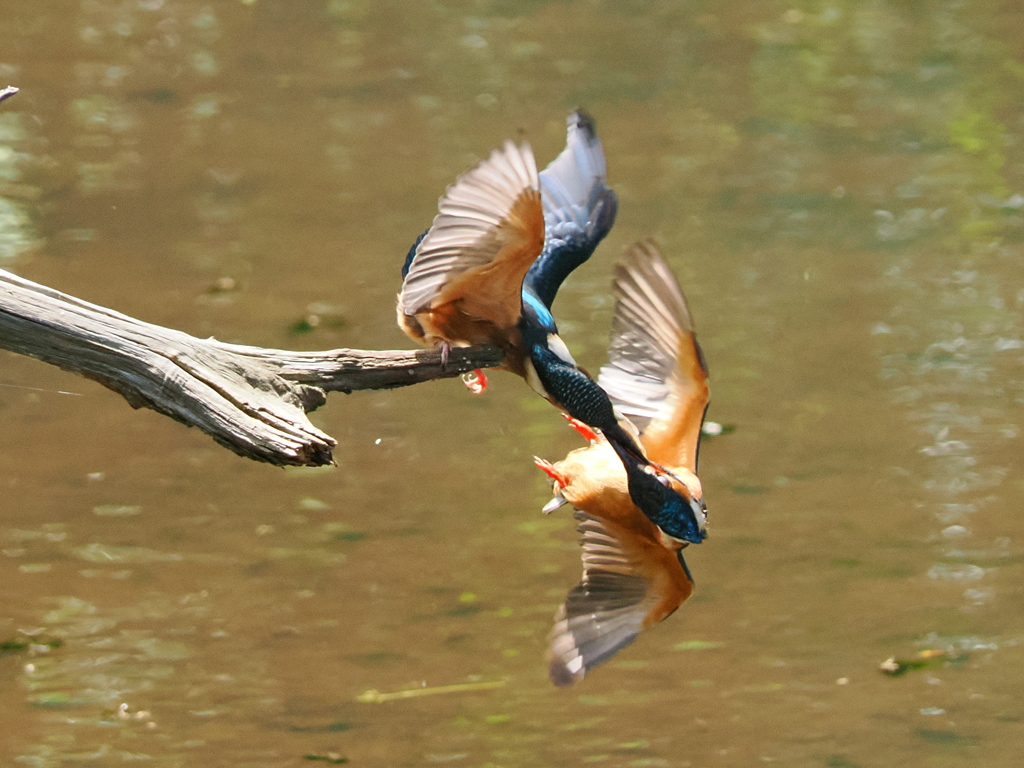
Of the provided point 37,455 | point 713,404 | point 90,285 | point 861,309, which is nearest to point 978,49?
point 861,309

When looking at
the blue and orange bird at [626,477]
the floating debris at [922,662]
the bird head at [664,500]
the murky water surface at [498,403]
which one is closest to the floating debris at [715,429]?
the murky water surface at [498,403]

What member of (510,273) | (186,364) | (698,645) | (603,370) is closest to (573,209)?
(603,370)

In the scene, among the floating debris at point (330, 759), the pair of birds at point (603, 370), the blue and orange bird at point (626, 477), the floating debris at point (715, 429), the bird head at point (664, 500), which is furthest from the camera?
the floating debris at point (715, 429)

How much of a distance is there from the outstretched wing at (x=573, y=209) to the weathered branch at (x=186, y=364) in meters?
0.48

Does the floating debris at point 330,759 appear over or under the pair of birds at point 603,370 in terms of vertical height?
under

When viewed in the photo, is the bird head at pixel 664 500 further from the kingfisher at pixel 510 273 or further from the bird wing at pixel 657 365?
→ the bird wing at pixel 657 365

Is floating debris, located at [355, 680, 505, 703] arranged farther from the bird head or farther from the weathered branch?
the weathered branch

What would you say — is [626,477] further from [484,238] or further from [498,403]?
[498,403]

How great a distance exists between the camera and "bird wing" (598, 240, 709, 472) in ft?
9.78

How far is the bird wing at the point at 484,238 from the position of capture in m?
2.48

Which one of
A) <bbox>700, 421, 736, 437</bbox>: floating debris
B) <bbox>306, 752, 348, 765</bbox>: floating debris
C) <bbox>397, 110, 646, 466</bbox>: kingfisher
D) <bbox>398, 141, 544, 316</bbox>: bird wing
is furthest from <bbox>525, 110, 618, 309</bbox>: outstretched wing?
<bbox>700, 421, 736, 437</bbox>: floating debris

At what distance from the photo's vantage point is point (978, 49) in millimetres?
6562

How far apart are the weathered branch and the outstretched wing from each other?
1.58 feet

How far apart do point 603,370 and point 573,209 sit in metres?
0.35
